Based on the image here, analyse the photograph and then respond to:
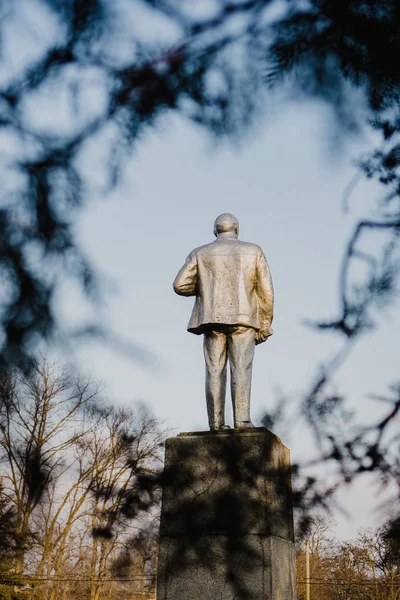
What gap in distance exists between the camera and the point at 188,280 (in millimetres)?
5645

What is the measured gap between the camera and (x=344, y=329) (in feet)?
6.64

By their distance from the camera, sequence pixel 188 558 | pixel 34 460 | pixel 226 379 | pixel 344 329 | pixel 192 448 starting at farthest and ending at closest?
pixel 226 379, pixel 192 448, pixel 188 558, pixel 344 329, pixel 34 460

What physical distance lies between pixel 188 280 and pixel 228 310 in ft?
1.68

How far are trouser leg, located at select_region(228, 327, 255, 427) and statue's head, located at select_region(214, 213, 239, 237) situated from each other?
970 millimetres

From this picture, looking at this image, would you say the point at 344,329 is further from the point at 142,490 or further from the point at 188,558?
the point at 188,558

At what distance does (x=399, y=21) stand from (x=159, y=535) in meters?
4.02

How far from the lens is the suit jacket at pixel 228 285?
537 cm

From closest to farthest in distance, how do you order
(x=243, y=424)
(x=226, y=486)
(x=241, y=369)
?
(x=226, y=486) → (x=243, y=424) → (x=241, y=369)

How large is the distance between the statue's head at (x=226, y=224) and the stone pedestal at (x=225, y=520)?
1837 mm


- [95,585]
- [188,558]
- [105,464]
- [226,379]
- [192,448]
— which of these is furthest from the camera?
[95,585]

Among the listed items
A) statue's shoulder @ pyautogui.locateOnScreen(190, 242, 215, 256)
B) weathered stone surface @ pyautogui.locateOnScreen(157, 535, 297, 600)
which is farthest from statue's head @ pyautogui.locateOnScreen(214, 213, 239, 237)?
weathered stone surface @ pyautogui.locateOnScreen(157, 535, 297, 600)

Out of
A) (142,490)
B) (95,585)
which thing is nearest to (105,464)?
(142,490)

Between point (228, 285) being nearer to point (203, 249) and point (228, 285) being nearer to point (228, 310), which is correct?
point (228, 310)

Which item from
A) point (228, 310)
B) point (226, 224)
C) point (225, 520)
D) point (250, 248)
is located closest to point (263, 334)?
point (228, 310)
